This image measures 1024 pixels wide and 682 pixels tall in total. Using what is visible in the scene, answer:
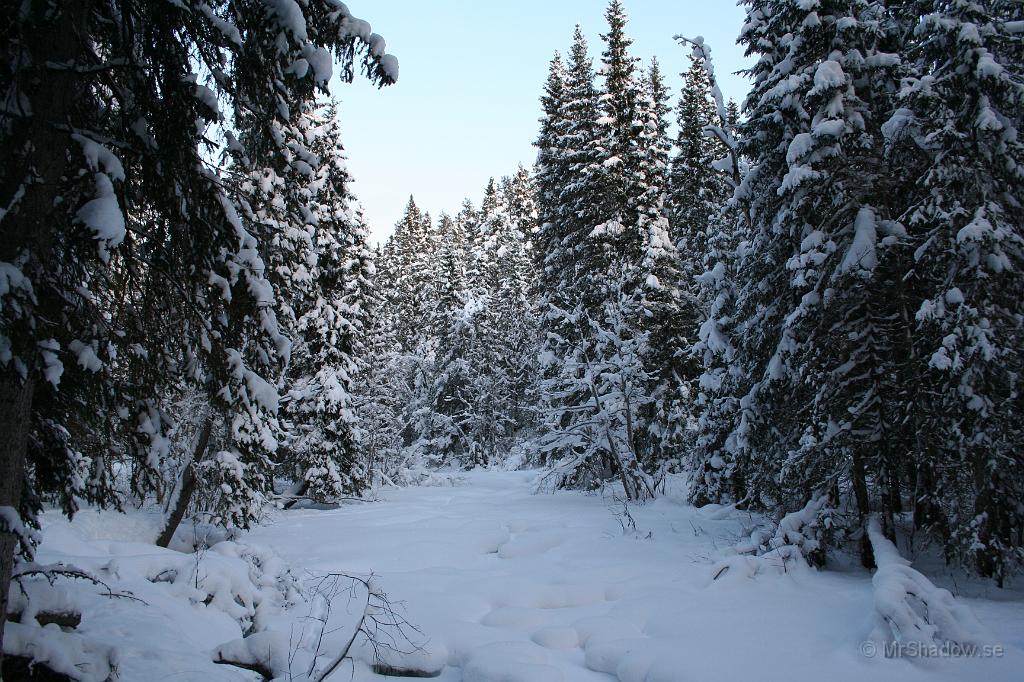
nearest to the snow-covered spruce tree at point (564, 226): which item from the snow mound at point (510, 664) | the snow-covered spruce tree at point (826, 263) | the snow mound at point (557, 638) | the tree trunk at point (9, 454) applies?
the snow-covered spruce tree at point (826, 263)

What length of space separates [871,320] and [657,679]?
256 inches

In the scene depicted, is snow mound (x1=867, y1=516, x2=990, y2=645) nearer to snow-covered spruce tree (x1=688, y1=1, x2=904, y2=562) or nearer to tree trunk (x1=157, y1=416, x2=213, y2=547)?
snow-covered spruce tree (x1=688, y1=1, x2=904, y2=562)

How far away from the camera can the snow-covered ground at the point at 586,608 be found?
19.5 ft

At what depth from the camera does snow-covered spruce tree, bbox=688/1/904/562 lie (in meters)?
9.08

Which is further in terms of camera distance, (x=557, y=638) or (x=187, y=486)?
(x=187, y=486)

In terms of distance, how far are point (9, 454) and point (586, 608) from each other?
7254mm

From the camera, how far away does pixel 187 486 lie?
12.2m

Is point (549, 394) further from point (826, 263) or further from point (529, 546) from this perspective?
point (826, 263)

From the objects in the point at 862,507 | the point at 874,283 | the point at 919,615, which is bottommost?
the point at 919,615

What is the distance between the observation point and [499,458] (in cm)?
3894

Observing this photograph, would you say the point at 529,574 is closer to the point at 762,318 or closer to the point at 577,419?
the point at 762,318

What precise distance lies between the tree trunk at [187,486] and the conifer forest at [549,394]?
82mm

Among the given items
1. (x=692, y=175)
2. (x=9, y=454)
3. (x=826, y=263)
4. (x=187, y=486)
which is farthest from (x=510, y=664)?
(x=692, y=175)

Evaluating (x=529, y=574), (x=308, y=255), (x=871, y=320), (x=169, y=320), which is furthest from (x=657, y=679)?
(x=308, y=255)
